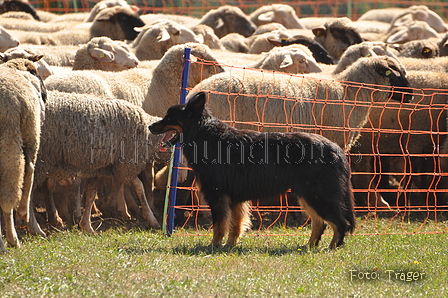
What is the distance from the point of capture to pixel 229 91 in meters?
7.59

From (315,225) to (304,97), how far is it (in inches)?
108

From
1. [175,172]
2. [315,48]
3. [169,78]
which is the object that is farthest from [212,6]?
[175,172]

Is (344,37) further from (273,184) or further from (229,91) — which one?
(273,184)

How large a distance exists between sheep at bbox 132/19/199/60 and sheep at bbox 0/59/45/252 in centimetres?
564

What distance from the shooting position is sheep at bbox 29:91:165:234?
6414mm

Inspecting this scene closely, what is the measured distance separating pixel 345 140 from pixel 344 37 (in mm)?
4900

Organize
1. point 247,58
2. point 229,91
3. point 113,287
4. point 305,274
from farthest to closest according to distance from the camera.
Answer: point 247,58 → point 229,91 → point 305,274 → point 113,287

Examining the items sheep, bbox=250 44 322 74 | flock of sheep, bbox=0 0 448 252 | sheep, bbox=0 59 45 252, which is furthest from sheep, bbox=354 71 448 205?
sheep, bbox=0 59 45 252

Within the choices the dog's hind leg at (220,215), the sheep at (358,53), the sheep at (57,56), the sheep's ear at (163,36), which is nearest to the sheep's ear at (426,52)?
the sheep at (358,53)

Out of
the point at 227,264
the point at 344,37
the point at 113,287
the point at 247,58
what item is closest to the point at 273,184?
the point at 227,264

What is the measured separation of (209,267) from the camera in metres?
4.54

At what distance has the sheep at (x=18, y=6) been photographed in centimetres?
1597

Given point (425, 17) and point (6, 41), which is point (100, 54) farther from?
point (425, 17)

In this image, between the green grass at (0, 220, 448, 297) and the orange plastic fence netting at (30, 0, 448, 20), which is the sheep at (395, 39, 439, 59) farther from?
the orange plastic fence netting at (30, 0, 448, 20)
